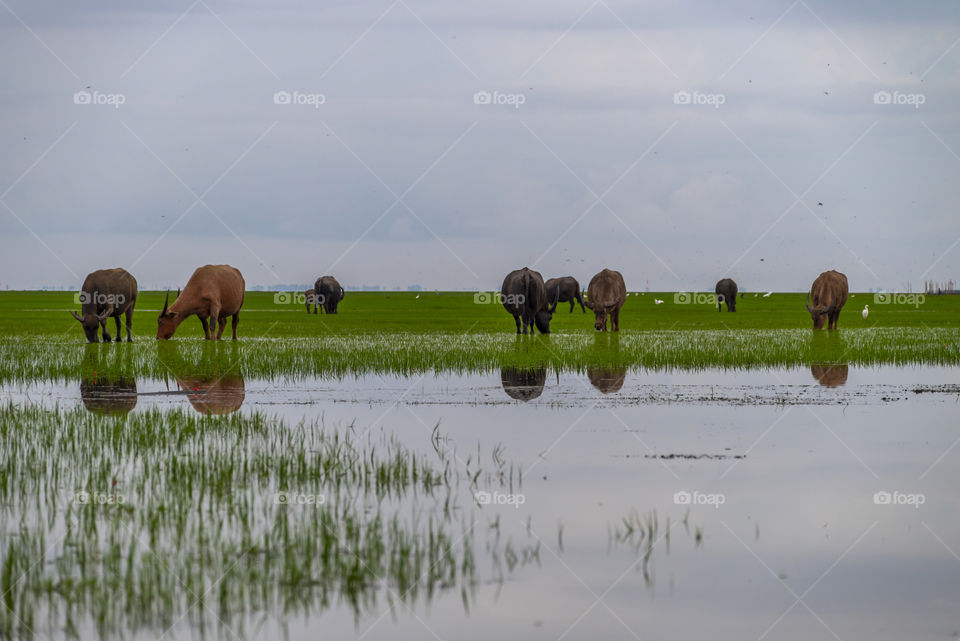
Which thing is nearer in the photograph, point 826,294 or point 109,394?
point 109,394

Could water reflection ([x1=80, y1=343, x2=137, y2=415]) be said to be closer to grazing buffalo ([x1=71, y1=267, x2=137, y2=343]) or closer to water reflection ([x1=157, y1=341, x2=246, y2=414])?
water reflection ([x1=157, y1=341, x2=246, y2=414])

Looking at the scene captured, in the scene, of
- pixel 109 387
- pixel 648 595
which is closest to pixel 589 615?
pixel 648 595

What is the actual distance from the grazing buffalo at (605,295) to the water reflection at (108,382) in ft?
47.2

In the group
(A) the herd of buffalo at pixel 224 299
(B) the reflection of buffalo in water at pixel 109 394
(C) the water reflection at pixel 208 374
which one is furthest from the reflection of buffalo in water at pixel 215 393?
(A) the herd of buffalo at pixel 224 299

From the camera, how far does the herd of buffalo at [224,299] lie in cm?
2464

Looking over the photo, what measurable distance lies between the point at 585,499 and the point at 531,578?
1.82 metres

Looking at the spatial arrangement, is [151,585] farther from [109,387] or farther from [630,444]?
[109,387]

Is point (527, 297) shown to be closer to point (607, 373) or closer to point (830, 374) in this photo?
point (607, 373)

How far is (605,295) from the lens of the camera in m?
31.3

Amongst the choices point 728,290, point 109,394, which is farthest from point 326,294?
point 109,394

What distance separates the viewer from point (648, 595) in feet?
16.0

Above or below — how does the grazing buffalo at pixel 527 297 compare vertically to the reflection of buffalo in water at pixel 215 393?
above

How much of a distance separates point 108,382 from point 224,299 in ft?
36.3

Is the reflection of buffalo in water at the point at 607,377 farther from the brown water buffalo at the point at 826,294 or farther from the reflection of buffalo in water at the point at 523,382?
the brown water buffalo at the point at 826,294
